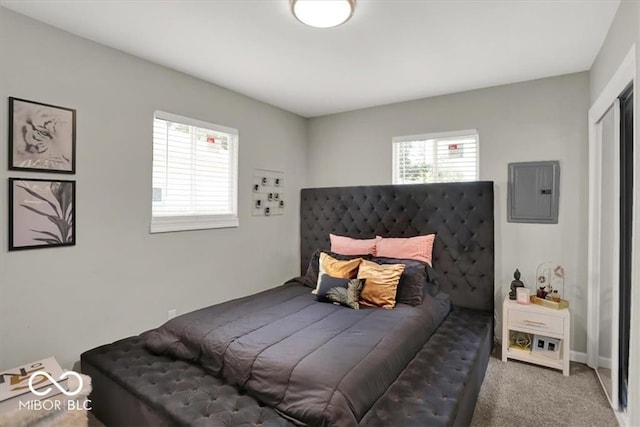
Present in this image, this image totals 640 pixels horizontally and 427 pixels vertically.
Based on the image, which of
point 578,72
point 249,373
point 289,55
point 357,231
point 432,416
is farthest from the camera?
point 357,231

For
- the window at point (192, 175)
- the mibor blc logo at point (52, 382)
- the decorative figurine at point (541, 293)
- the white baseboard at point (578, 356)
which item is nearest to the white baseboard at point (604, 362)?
the white baseboard at point (578, 356)

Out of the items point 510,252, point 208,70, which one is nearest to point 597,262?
point 510,252

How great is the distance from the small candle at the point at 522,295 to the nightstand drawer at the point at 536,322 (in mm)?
98

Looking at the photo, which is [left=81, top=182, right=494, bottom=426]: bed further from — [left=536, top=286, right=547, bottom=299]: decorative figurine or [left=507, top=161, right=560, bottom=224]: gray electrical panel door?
[left=536, top=286, right=547, bottom=299]: decorative figurine

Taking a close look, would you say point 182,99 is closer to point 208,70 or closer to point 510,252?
point 208,70

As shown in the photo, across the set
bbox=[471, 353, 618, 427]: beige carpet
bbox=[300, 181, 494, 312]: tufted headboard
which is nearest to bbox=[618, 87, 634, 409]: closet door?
bbox=[471, 353, 618, 427]: beige carpet

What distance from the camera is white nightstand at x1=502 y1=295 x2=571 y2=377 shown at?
2.70 m

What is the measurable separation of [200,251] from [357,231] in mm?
1782

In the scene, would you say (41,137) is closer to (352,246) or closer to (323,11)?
(323,11)

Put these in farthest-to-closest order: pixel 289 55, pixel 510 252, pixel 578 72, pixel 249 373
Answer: pixel 510 252 → pixel 578 72 → pixel 289 55 → pixel 249 373

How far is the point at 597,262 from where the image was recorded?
8.83ft

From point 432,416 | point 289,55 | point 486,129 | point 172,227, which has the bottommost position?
point 432,416

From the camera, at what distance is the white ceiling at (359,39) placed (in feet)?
6.74

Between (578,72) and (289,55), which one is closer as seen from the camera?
(289,55)
